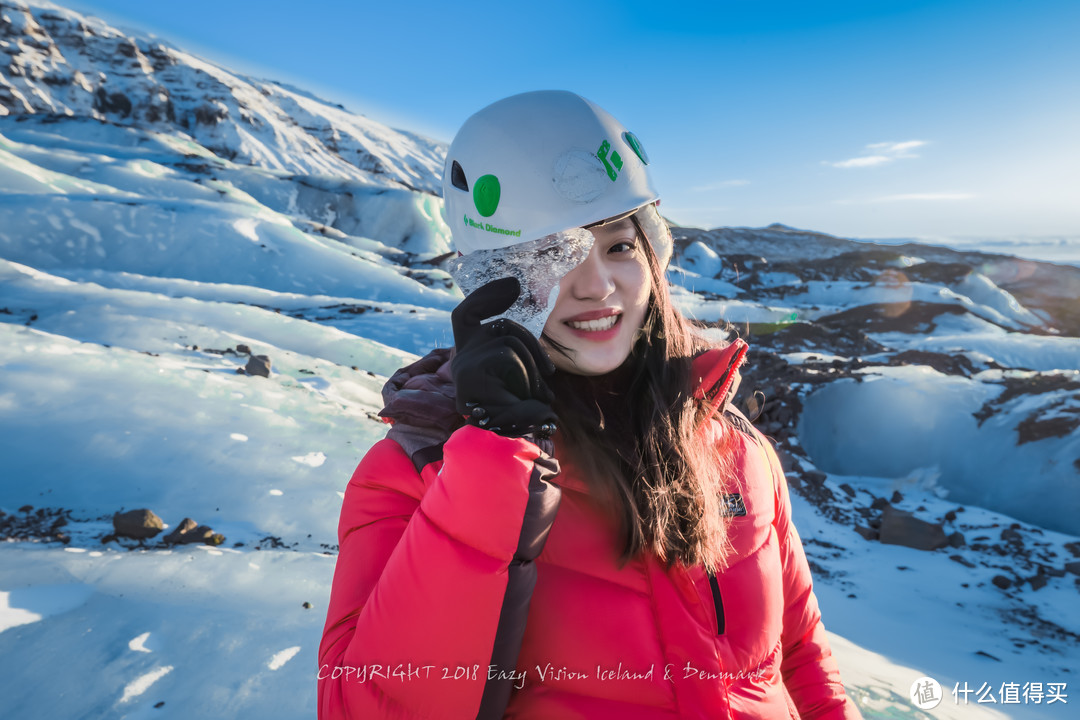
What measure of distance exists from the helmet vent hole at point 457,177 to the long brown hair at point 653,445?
53 cm

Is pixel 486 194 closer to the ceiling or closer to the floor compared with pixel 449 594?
closer to the ceiling

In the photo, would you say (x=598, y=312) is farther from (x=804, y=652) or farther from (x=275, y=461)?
(x=275, y=461)

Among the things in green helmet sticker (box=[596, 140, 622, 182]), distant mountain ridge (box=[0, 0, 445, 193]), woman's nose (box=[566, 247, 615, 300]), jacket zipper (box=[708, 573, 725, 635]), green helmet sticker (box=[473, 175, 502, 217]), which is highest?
distant mountain ridge (box=[0, 0, 445, 193])

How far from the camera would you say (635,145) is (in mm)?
1610

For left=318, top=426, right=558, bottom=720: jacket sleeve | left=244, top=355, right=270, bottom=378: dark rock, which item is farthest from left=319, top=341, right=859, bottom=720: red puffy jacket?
left=244, top=355, right=270, bottom=378: dark rock

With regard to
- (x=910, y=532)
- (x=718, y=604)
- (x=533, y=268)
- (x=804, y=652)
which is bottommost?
(x=910, y=532)

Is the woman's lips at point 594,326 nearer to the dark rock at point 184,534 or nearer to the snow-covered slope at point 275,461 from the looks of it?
the snow-covered slope at point 275,461

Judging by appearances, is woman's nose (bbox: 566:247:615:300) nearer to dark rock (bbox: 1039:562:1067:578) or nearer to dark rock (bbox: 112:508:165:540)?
dark rock (bbox: 112:508:165:540)

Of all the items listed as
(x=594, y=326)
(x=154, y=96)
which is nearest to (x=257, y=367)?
(x=594, y=326)

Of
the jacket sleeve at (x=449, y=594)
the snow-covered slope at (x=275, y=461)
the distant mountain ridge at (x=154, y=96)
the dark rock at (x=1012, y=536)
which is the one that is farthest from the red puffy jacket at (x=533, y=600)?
the distant mountain ridge at (x=154, y=96)

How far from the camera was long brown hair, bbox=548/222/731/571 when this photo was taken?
1251 millimetres

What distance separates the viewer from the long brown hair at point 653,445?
1.25 meters

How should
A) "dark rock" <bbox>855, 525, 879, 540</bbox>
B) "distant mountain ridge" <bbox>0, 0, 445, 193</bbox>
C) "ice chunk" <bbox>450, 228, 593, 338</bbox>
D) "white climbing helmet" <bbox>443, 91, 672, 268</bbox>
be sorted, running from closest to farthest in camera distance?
1. "ice chunk" <bbox>450, 228, 593, 338</bbox>
2. "white climbing helmet" <bbox>443, 91, 672, 268</bbox>
3. "dark rock" <bbox>855, 525, 879, 540</bbox>
4. "distant mountain ridge" <bbox>0, 0, 445, 193</bbox>

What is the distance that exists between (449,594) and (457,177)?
3.79 feet
